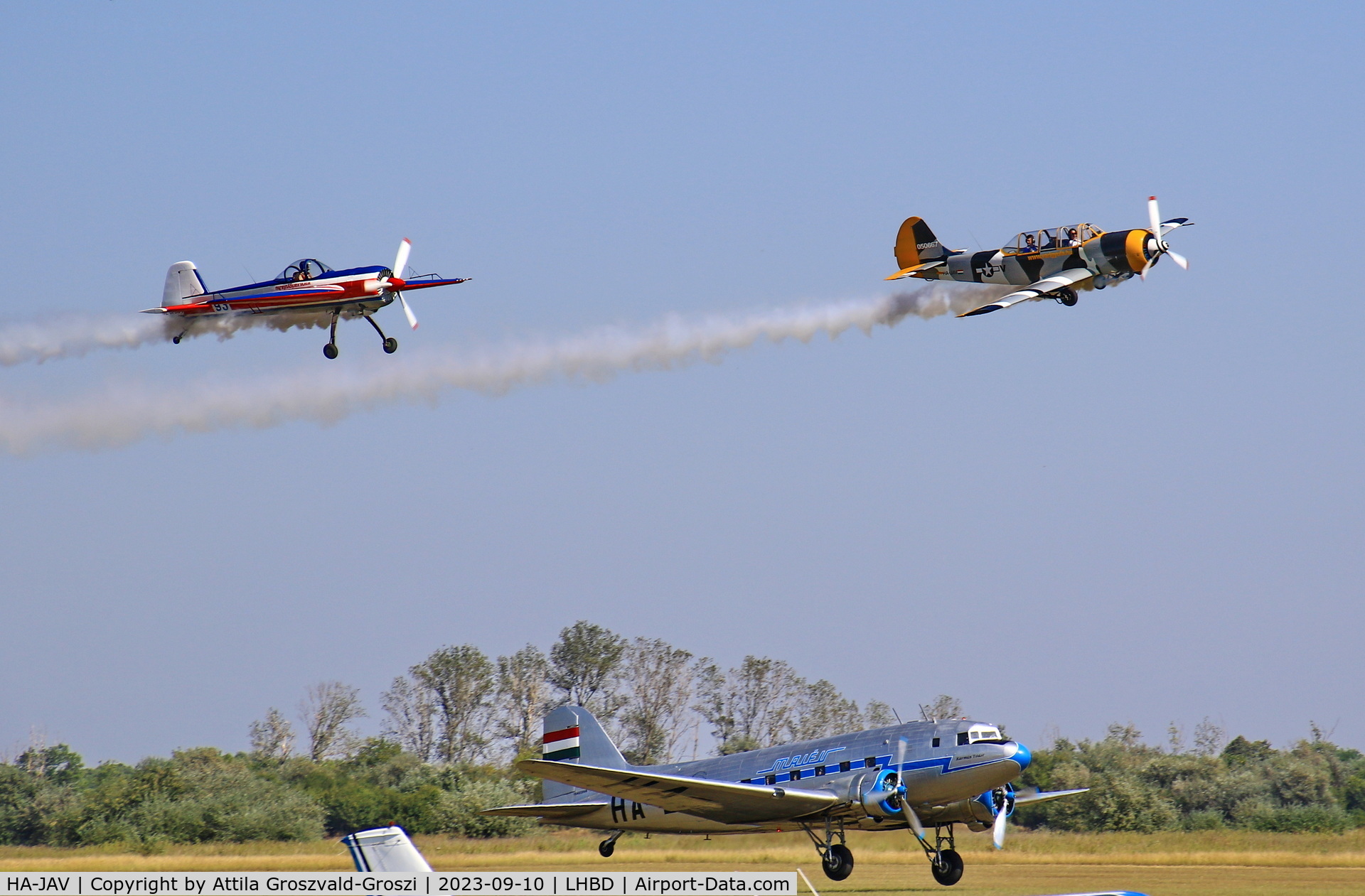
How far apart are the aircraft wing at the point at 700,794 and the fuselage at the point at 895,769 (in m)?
0.40

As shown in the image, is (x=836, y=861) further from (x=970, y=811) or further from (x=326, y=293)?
(x=326, y=293)

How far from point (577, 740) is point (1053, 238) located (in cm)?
1794

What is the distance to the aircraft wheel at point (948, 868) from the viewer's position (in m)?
30.4

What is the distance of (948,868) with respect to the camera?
30.6 meters

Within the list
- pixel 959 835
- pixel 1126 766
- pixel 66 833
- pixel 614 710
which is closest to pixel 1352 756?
pixel 1126 766

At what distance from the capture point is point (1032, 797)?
32.7 meters

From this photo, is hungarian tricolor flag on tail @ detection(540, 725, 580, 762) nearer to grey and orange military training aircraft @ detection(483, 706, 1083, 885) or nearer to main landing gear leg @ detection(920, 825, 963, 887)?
grey and orange military training aircraft @ detection(483, 706, 1083, 885)

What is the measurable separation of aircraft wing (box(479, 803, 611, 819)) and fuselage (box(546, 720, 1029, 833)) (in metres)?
2.10

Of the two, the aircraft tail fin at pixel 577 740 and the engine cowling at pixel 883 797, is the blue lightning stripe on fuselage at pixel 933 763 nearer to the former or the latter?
the engine cowling at pixel 883 797

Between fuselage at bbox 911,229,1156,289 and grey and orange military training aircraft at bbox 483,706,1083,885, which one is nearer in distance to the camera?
grey and orange military training aircraft at bbox 483,706,1083,885

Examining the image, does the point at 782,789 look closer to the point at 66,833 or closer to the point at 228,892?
the point at 228,892

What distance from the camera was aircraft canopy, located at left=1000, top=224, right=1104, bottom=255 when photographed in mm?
36406

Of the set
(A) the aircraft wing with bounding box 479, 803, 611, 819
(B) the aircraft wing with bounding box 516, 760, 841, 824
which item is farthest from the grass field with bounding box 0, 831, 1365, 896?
(A) the aircraft wing with bounding box 479, 803, 611, 819

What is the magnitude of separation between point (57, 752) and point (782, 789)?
7888cm
